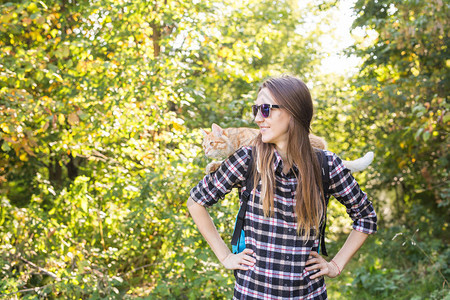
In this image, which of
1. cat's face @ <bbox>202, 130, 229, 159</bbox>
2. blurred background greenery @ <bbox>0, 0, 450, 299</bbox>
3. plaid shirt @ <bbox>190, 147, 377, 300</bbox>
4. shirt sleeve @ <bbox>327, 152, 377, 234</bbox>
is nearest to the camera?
plaid shirt @ <bbox>190, 147, 377, 300</bbox>

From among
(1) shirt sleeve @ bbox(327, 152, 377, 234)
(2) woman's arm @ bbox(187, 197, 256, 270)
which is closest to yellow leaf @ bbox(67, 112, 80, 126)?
(2) woman's arm @ bbox(187, 197, 256, 270)

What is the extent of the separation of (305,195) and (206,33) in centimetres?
347

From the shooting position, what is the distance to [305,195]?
1.77 m

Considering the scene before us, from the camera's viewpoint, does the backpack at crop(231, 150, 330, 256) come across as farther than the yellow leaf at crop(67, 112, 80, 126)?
No

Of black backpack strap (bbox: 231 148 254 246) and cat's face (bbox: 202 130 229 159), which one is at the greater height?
cat's face (bbox: 202 130 229 159)

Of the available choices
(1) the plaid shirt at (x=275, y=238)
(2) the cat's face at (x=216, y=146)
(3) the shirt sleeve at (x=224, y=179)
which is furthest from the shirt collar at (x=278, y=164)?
(2) the cat's face at (x=216, y=146)

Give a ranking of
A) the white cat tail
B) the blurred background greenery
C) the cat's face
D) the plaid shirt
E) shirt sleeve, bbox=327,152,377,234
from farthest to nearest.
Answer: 1. the blurred background greenery
2. the cat's face
3. the white cat tail
4. shirt sleeve, bbox=327,152,377,234
5. the plaid shirt

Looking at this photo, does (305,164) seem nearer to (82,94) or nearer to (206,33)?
(206,33)

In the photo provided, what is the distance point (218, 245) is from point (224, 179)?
0.96 feet

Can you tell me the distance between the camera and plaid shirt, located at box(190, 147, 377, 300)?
1.76 meters

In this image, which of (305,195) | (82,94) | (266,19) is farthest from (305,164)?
(266,19)

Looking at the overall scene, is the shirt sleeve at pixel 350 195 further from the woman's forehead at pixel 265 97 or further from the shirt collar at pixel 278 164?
the woman's forehead at pixel 265 97

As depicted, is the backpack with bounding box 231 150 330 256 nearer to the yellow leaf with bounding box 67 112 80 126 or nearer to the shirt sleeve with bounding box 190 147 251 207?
the shirt sleeve with bounding box 190 147 251 207

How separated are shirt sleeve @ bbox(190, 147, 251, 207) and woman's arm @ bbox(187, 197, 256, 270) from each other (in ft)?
0.14
